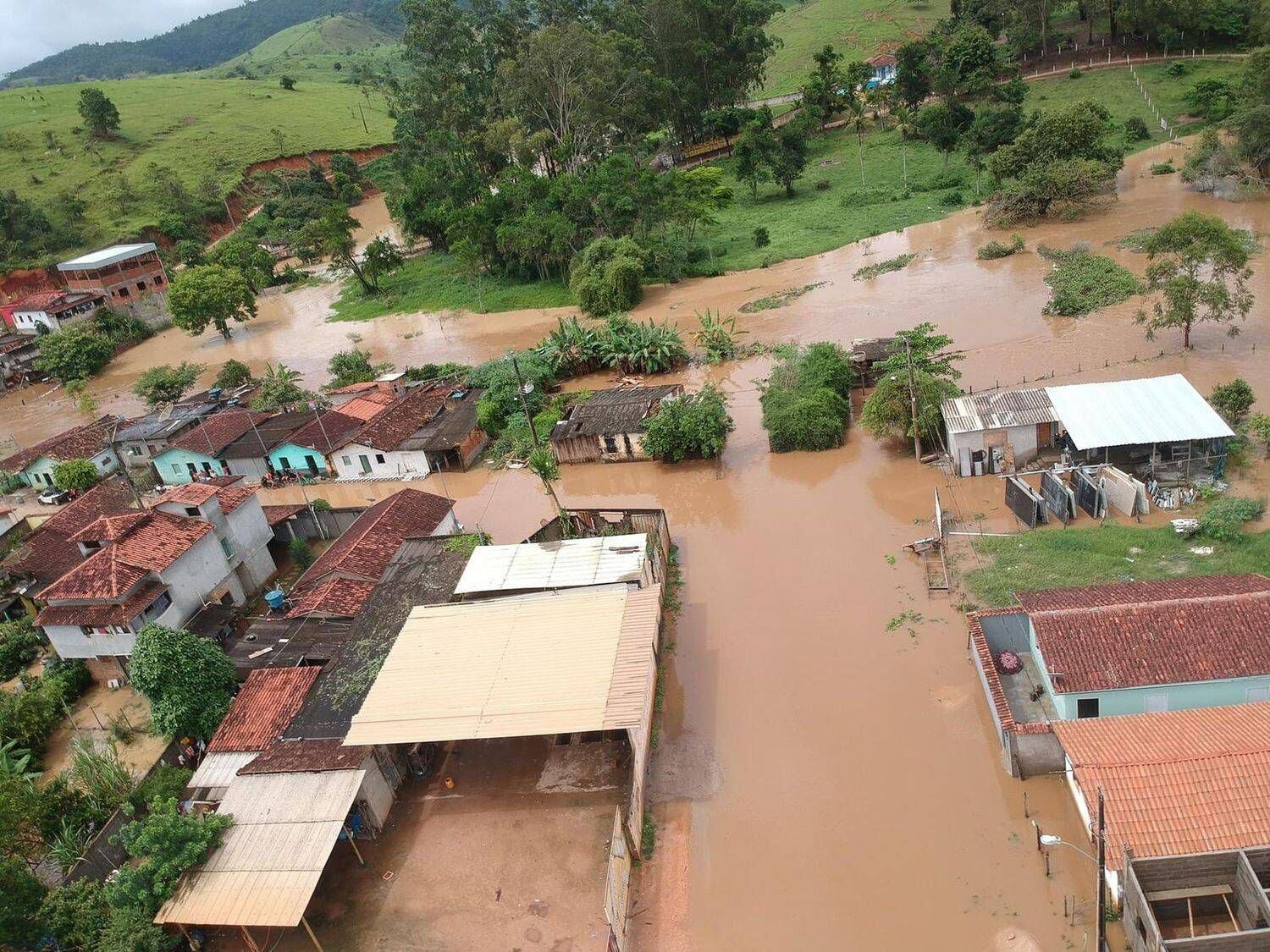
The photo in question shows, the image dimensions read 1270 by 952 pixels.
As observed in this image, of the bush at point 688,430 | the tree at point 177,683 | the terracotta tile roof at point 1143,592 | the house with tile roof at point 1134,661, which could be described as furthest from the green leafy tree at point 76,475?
the terracotta tile roof at point 1143,592

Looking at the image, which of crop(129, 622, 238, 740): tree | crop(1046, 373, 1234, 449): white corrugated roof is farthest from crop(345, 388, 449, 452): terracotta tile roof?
crop(1046, 373, 1234, 449): white corrugated roof

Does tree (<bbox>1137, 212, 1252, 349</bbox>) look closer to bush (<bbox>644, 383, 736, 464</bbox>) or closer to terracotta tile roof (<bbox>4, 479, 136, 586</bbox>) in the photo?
bush (<bbox>644, 383, 736, 464</bbox>)

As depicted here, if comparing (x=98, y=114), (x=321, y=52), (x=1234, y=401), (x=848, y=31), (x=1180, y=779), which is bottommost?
(x=1180, y=779)

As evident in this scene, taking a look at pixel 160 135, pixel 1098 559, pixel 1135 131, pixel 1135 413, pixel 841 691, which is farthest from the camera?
pixel 160 135

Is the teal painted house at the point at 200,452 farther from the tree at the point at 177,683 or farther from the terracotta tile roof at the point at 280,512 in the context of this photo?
the tree at the point at 177,683

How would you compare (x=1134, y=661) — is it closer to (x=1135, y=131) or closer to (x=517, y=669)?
(x=517, y=669)

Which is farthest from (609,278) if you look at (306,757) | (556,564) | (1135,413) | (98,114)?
(98,114)

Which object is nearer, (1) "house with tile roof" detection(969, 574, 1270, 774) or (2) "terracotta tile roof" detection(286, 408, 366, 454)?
(1) "house with tile roof" detection(969, 574, 1270, 774)
